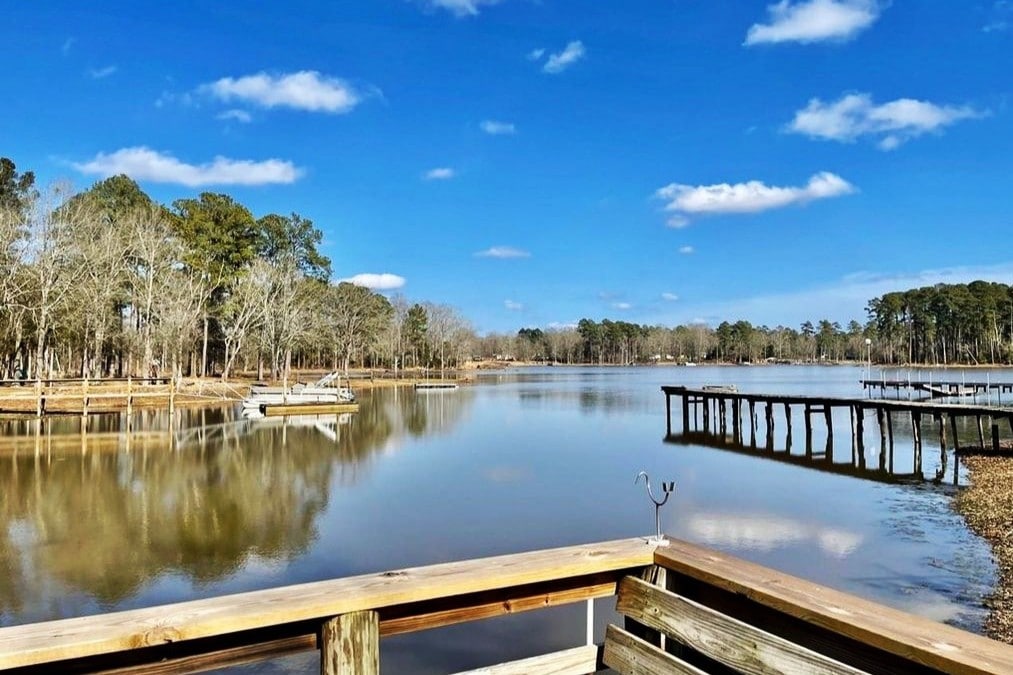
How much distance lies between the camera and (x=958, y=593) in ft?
26.1

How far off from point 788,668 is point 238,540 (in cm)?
1025

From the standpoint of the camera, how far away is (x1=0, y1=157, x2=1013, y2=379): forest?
3450 cm

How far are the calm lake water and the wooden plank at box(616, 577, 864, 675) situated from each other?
13.9 ft

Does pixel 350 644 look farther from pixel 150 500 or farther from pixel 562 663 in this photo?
pixel 150 500

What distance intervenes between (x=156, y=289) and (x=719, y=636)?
46434mm

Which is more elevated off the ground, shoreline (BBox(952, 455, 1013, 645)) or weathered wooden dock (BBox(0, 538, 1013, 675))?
weathered wooden dock (BBox(0, 538, 1013, 675))

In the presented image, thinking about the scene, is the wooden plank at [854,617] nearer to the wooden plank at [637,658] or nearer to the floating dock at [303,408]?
the wooden plank at [637,658]

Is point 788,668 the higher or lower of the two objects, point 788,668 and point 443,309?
the lower

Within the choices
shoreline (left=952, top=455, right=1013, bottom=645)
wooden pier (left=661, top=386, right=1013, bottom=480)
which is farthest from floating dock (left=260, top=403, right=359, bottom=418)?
shoreline (left=952, top=455, right=1013, bottom=645)

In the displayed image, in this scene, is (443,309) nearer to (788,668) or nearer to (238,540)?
(238,540)

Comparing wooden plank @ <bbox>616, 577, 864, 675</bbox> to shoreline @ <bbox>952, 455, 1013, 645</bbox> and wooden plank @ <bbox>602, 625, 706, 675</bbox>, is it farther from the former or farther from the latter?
shoreline @ <bbox>952, 455, 1013, 645</bbox>

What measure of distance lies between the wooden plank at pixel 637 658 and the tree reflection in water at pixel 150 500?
722cm

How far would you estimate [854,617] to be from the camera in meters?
1.75

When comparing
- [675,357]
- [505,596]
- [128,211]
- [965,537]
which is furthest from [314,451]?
[675,357]
